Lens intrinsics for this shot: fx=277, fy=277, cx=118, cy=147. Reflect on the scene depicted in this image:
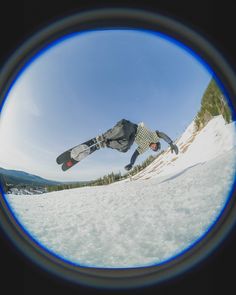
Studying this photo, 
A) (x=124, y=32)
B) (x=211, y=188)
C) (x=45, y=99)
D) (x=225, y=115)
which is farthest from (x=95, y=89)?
(x=211, y=188)

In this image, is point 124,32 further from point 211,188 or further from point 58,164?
point 211,188

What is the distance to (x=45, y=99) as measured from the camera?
1.42 m

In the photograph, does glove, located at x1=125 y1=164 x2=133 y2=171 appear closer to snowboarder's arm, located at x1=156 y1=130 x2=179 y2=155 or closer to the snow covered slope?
the snow covered slope

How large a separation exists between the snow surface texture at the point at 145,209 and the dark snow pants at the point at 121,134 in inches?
8.5

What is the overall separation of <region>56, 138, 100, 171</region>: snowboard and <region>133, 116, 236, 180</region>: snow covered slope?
0.30 metres

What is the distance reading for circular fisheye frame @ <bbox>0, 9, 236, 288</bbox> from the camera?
108cm

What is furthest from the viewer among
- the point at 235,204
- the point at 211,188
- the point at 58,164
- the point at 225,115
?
the point at 211,188

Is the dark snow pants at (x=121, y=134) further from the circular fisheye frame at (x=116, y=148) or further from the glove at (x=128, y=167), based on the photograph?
the glove at (x=128, y=167)

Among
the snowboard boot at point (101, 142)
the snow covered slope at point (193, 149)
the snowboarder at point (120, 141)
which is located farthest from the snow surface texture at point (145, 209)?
the snowboard boot at point (101, 142)

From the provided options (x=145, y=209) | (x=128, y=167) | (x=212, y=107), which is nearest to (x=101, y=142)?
(x=128, y=167)

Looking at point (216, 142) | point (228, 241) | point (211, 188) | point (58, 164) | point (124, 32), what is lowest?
point (228, 241)

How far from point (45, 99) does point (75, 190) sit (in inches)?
19.5

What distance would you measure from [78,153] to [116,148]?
0.18 m

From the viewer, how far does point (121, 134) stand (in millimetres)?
1292
